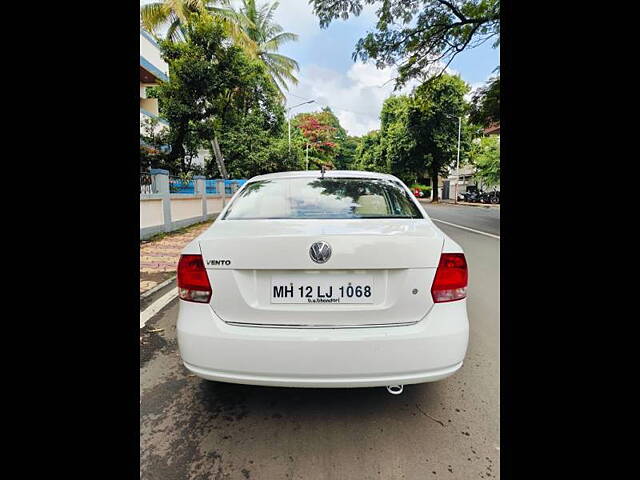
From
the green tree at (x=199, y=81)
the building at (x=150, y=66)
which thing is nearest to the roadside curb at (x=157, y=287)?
the green tree at (x=199, y=81)

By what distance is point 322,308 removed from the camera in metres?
1.81

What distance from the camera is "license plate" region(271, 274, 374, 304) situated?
1813 mm

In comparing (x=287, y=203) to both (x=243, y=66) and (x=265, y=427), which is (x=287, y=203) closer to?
(x=265, y=427)

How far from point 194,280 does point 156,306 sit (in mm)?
2589

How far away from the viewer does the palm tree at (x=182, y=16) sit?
13.4 meters

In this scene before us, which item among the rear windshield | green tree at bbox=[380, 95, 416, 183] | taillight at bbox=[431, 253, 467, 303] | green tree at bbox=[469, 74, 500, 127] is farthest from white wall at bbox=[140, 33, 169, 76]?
green tree at bbox=[380, 95, 416, 183]

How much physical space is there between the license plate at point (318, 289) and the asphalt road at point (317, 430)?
28.8 inches

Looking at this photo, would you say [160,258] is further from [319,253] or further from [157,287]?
[319,253]

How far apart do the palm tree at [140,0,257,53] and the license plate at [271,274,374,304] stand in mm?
12441

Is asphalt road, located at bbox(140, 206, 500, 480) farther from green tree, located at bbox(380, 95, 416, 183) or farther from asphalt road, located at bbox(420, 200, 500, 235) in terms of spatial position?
green tree, located at bbox(380, 95, 416, 183)

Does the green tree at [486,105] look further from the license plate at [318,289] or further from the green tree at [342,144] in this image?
the green tree at [342,144]

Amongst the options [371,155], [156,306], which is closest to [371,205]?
[156,306]
